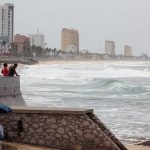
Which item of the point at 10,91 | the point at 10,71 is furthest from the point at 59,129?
the point at 10,71

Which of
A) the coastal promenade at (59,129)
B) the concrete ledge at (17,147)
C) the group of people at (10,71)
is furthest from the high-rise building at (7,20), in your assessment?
the concrete ledge at (17,147)

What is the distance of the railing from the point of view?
50.1ft

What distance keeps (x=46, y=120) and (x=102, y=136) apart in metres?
1.22

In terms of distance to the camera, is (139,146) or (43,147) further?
(139,146)

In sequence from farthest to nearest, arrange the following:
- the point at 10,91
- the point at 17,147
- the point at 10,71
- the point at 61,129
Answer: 1. the point at 10,71
2. the point at 10,91
3. the point at 61,129
4. the point at 17,147

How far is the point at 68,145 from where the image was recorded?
10.4 metres

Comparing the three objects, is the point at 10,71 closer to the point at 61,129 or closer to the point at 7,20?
the point at 61,129

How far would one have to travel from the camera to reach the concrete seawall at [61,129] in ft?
33.8

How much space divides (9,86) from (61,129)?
5.51 m

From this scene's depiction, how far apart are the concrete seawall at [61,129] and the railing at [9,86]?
4.45 meters

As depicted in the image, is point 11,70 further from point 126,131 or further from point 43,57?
point 43,57

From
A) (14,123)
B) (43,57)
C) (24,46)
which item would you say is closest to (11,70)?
(14,123)

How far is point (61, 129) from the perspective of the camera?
10.4m

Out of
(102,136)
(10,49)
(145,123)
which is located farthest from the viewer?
(10,49)
